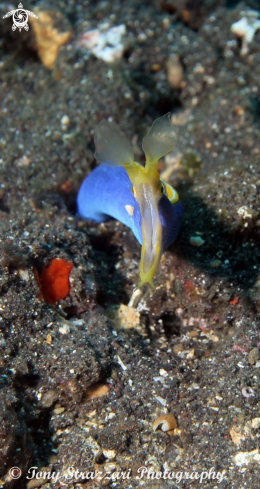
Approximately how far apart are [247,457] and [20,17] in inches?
203

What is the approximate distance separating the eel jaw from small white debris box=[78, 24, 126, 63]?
3087 mm

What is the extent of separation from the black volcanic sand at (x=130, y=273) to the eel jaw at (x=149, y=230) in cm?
82

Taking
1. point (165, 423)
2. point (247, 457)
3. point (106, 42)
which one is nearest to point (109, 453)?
point (165, 423)

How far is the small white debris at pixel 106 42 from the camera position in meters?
4.46

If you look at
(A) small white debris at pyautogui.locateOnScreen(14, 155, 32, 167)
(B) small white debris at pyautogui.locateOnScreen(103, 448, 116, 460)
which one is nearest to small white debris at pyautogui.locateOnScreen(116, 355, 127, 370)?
(B) small white debris at pyautogui.locateOnScreen(103, 448, 116, 460)

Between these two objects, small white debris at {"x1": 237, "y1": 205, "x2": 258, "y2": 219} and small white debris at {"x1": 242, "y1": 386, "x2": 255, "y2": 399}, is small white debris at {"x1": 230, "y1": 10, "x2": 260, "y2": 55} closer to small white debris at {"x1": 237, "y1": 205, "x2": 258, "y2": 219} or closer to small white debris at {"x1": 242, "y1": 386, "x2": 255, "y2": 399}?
small white debris at {"x1": 237, "y1": 205, "x2": 258, "y2": 219}

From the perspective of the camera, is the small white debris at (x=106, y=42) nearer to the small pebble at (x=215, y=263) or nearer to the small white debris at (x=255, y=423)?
the small pebble at (x=215, y=263)

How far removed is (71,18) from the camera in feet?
15.7

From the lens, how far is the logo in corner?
4.60m

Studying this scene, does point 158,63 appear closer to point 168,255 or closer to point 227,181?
point 227,181

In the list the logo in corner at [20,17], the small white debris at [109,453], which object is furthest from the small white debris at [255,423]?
the logo in corner at [20,17]

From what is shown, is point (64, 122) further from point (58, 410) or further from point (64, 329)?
point (58, 410)

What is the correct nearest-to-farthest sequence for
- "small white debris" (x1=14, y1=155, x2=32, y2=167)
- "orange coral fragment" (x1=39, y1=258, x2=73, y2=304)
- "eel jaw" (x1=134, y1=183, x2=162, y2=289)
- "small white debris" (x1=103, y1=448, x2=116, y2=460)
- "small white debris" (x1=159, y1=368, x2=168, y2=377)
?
"eel jaw" (x1=134, y1=183, x2=162, y2=289) < "small white debris" (x1=103, y1=448, x2=116, y2=460) < "small white debris" (x1=159, y1=368, x2=168, y2=377) < "orange coral fragment" (x1=39, y1=258, x2=73, y2=304) < "small white debris" (x1=14, y1=155, x2=32, y2=167)

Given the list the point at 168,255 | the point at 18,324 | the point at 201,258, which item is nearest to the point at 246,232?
the point at 201,258
